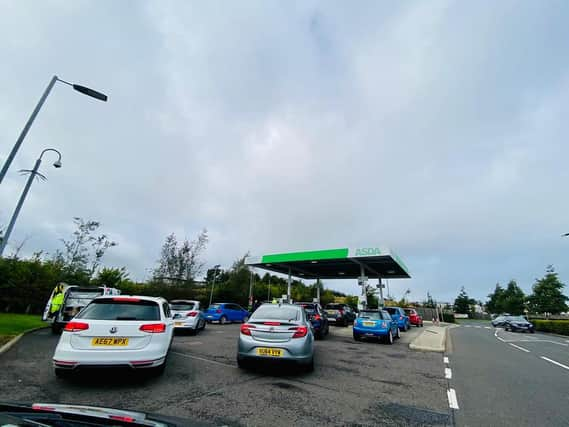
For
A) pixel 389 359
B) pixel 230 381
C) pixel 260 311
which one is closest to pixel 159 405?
pixel 230 381

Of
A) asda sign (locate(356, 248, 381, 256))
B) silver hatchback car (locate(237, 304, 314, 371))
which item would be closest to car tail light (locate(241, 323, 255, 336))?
silver hatchback car (locate(237, 304, 314, 371))

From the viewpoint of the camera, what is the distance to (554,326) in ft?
83.0

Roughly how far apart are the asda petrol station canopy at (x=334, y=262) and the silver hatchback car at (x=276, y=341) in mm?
13926

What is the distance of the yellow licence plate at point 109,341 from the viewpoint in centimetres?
448

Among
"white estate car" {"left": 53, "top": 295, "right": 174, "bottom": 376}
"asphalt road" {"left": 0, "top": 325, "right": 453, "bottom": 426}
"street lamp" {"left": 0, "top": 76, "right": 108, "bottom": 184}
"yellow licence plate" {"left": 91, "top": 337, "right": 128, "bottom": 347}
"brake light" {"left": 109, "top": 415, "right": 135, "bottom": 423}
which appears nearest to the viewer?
"brake light" {"left": 109, "top": 415, "right": 135, "bottom": 423}

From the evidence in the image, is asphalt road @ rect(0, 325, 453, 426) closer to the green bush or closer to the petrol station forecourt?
the petrol station forecourt

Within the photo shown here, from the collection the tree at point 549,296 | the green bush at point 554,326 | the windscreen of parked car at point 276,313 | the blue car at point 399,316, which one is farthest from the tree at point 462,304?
the windscreen of parked car at point 276,313

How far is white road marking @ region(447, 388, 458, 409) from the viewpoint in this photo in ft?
14.7

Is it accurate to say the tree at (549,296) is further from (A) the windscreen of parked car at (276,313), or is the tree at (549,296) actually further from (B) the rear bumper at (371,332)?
(A) the windscreen of parked car at (276,313)

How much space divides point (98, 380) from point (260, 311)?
10.2 ft

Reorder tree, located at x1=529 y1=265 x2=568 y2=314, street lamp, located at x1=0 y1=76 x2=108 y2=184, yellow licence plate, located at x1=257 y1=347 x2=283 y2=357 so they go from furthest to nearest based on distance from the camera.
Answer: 1. tree, located at x1=529 y1=265 x2=568 y2=314
2. street lamp, located at x1=0 y1=76 x2=108 y2=184
3. yellow licence plate, located at x1=257 y1=347 x2=283 y2=357

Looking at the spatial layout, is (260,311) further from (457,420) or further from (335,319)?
(335,319)

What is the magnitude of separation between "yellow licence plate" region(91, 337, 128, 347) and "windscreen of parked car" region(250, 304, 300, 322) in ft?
7.94

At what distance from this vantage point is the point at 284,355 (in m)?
5.46
